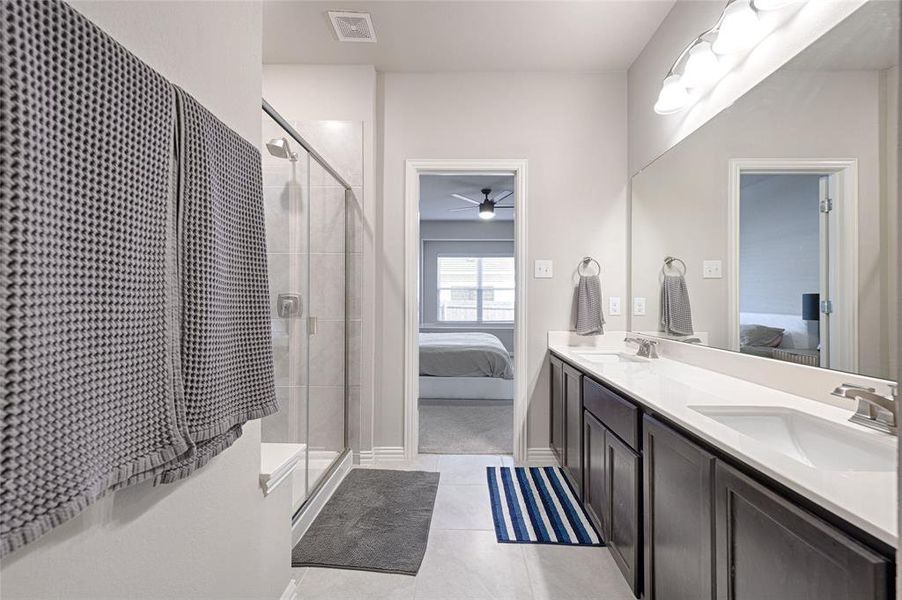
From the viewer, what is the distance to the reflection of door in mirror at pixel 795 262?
118cm

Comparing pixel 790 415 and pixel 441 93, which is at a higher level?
pixel 441 93

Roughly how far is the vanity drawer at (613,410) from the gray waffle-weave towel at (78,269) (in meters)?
1.31

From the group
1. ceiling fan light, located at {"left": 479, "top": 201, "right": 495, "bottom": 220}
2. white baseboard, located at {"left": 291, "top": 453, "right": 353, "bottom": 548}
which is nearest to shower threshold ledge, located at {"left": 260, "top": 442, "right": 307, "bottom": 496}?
white baseboard, located at {"left": 291, "top": 453, "right": 353, "bottom": 548}

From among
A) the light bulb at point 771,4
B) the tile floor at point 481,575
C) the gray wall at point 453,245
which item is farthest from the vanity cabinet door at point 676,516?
the gray wall at point 453,245

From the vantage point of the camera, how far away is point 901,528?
371mm

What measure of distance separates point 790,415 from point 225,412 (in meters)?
1.46

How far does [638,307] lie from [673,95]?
1.21 metres

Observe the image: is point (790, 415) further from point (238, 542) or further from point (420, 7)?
point (420, 7)

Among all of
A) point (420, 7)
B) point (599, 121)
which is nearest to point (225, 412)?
point (420, 7)

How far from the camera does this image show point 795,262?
1.34 m

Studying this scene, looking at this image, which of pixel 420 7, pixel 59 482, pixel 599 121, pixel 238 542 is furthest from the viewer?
pixel 599 121

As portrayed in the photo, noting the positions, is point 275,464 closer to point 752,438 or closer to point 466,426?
point 752,438

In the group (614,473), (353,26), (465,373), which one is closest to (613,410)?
(614,473)

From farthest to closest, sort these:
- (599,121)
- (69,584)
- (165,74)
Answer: (599,121) < (165,74) < (69,584)
